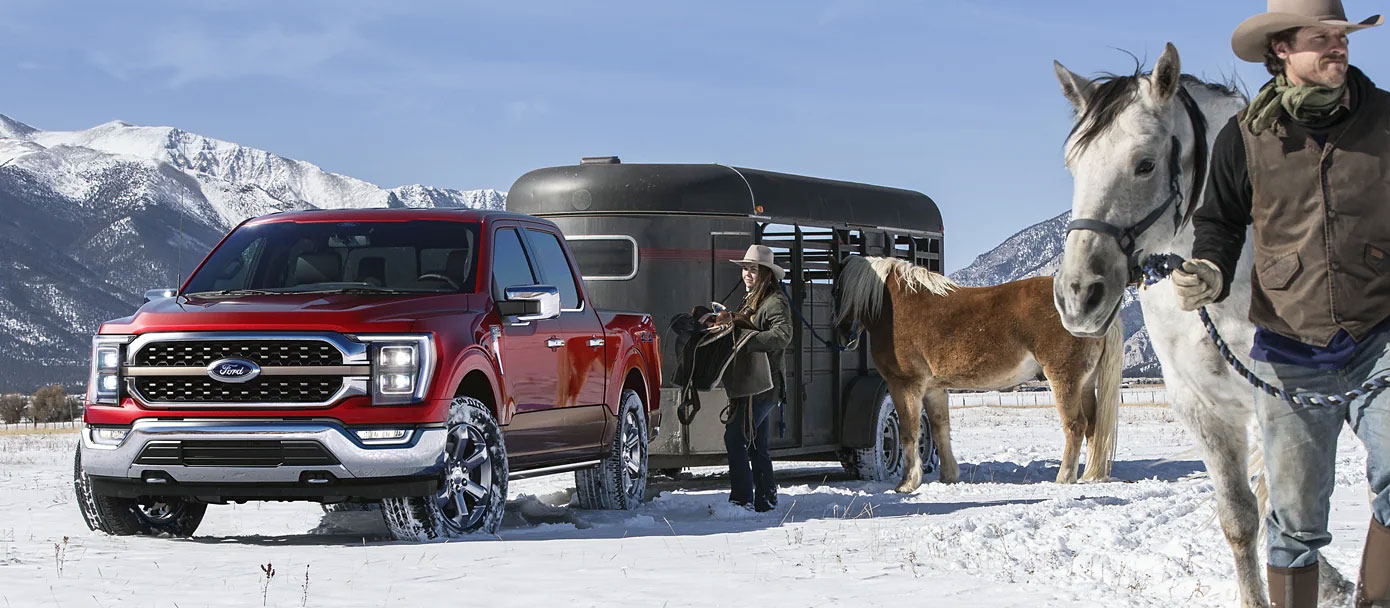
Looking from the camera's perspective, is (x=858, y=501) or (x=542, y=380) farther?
(x=858, y=501)

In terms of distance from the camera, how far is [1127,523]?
904 cm

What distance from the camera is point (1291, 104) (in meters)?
4.42

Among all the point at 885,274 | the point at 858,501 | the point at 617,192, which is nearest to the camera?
the point at 858,501

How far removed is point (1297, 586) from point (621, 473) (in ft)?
22.0

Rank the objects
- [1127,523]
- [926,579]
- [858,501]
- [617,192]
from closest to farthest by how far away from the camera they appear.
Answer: [926,579] < [1127,523] < [858,501] < [617,192]

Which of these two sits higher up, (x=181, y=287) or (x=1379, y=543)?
(x=181, y=287)

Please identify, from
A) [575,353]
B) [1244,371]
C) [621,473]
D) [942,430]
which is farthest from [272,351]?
[942,430]

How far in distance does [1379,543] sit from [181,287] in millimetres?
6922

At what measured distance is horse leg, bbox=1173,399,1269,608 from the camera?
5645mm

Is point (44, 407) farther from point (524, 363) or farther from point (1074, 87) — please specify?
point (1074, 87)

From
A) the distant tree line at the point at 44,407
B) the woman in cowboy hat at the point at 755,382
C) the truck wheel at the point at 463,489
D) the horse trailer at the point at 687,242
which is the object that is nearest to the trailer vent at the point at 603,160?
the horse trailer at the point at 687,242

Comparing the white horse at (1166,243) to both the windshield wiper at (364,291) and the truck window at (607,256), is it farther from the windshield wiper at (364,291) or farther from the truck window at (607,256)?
the truck window at (607,256)

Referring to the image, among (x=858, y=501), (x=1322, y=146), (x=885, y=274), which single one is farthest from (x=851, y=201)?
(x=1322, y=146)

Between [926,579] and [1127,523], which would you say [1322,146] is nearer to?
[926,579]
